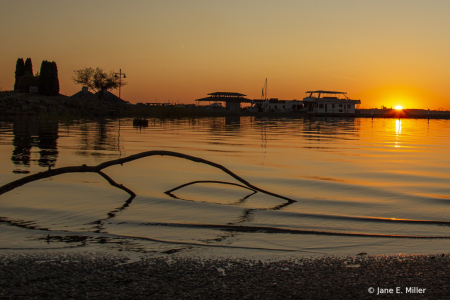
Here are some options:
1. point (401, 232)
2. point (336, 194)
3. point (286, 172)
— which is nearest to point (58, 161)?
point (286, 172)

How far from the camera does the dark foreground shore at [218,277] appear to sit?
2887 millimetres

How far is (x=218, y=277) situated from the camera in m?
3.21

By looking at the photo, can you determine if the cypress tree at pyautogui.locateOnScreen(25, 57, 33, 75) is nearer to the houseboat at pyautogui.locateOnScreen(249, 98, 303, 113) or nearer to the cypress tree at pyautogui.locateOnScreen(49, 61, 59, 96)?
the cypress tree at pyautogui.locateOnScreen(49, 61, 59, 96)

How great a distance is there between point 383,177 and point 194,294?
7.62 meters

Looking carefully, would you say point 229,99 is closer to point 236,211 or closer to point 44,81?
point 44,81

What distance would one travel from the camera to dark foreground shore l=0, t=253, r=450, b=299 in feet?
9.47

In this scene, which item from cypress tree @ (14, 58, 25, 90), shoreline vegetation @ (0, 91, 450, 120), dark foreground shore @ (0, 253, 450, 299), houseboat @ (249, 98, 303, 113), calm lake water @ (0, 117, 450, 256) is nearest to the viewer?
dark foreground shore @ (0, 253, 450, 299)

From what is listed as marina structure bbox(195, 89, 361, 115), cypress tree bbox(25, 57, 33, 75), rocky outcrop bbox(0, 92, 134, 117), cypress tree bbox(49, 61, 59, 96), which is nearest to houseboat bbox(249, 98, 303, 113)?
marina structure bbox(195, 89, 361, 115)

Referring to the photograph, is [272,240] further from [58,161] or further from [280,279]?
[58,161]

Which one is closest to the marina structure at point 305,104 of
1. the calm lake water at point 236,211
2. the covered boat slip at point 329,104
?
the covered boat slip at point 329,104

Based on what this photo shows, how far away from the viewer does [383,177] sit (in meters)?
9.42

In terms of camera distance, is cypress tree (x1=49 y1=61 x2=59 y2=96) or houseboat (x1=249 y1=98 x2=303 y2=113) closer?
cypress tree (x1=49 y1=61 x2=59 y2=96)

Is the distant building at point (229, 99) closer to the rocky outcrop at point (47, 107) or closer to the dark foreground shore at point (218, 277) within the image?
the rocky outcrop at point (47, 107)

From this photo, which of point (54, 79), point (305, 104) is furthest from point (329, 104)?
point (54, 79)
